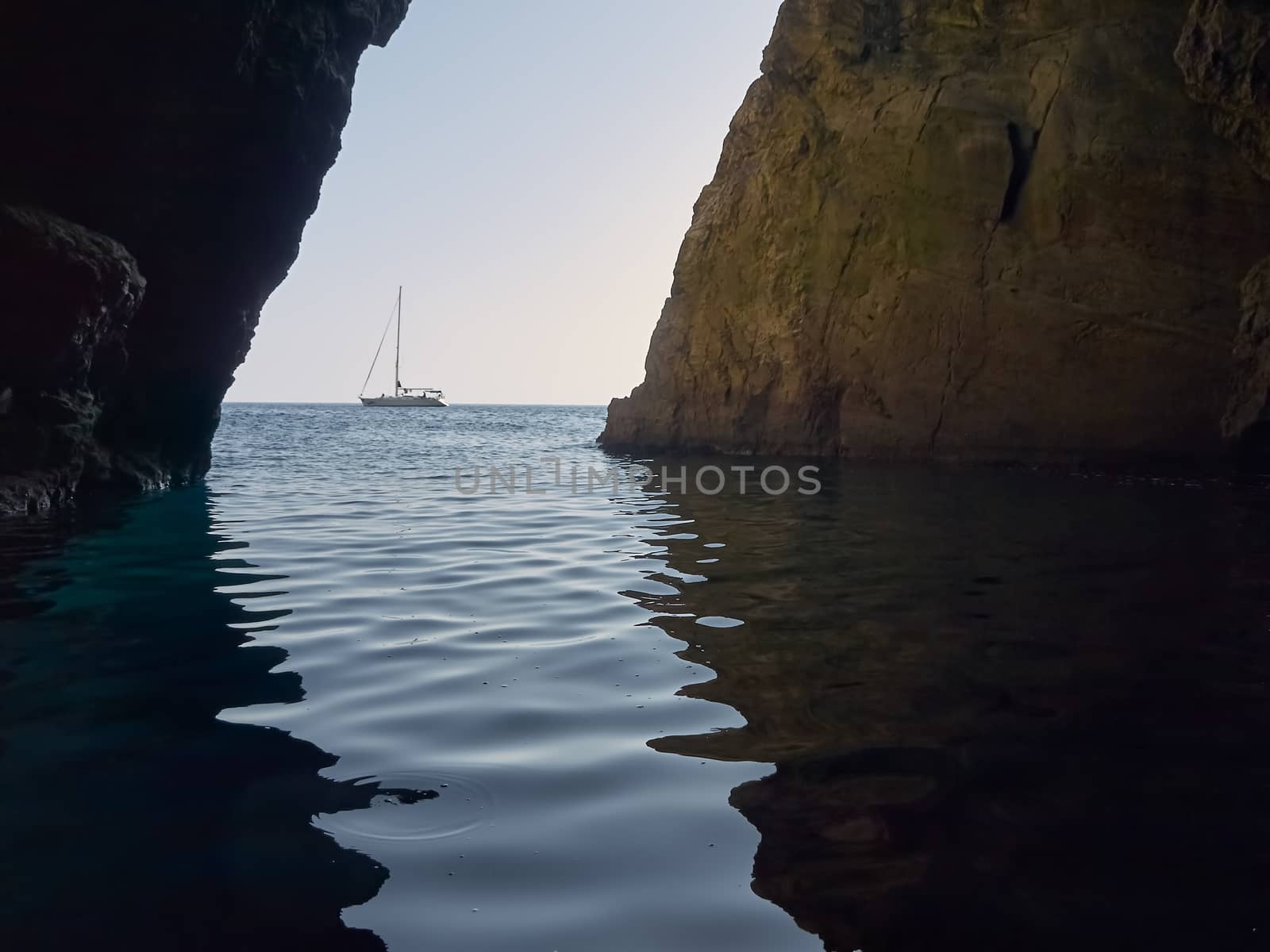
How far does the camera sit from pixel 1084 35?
60.4 ft

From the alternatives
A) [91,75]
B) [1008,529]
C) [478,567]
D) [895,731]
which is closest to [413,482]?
[91,75]

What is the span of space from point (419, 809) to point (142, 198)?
36.5 feet

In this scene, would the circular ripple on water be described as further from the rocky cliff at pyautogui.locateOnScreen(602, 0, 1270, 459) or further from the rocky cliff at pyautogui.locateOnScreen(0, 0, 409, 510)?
the rocky cliff at pyautogui.locateOnScreen(602, 0, 1270, 459)

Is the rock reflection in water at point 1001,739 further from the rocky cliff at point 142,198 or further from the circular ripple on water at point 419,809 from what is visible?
the rocky cliff at point 142,198

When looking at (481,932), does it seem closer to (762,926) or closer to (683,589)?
(762,926)

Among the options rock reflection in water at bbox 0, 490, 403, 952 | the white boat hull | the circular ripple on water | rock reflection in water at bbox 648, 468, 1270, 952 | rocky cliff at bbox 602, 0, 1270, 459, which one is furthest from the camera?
the white boat hull

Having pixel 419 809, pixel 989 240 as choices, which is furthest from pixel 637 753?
pixel 989 240

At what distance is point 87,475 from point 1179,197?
18.8m

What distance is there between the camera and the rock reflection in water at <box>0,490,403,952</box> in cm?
215

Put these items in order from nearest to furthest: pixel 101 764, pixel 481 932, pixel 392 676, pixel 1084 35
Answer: pixel 481 932 → pixel 101 764 → pixel 392 676 → pixel 1084 35

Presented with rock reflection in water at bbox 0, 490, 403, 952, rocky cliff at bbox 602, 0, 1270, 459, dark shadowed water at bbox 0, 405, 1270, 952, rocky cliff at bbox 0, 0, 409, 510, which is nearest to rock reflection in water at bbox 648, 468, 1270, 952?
dark shadowed water at bbox 0, 405, 1270, 952

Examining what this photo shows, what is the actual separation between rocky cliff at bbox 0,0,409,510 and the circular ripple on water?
898cm

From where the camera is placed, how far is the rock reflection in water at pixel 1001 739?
2248 millimetres

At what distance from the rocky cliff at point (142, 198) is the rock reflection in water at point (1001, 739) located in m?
7.68
